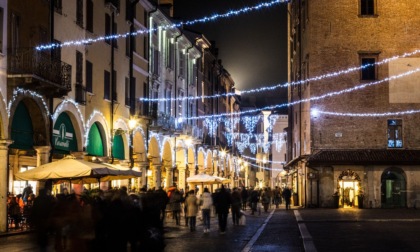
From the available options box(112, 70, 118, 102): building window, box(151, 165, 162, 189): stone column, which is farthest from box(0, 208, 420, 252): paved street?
box(151, 165, 162, 189): stone column

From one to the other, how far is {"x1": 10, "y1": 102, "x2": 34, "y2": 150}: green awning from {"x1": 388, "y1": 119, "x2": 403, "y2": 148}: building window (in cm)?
3080

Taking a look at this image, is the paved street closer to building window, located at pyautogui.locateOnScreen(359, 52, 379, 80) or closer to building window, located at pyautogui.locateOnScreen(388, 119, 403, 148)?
building window, located at pyautogui.locateOnScreen(388, 119, 403, 148)

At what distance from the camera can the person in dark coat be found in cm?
2994

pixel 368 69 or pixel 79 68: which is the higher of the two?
pixel 368 69

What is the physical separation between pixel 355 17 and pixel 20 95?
31.5 m

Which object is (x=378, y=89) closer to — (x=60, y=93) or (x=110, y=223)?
(x=60, y=93)

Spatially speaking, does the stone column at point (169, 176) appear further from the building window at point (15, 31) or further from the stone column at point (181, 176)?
the building window at point (15, 31)

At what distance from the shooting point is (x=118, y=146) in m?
42.5

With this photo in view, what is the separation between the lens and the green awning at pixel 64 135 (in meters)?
33.5

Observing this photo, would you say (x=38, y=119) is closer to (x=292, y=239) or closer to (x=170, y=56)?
(x=292, y=239)

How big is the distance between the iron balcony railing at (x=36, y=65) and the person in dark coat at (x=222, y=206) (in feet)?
25.0

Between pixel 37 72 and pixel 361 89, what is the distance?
101 feet

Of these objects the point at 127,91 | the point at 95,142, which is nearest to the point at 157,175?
the point at 127,91

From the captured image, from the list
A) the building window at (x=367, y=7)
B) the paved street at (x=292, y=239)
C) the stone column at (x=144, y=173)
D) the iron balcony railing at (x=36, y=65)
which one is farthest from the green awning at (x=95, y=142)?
the building window at (x=367, y=7)
